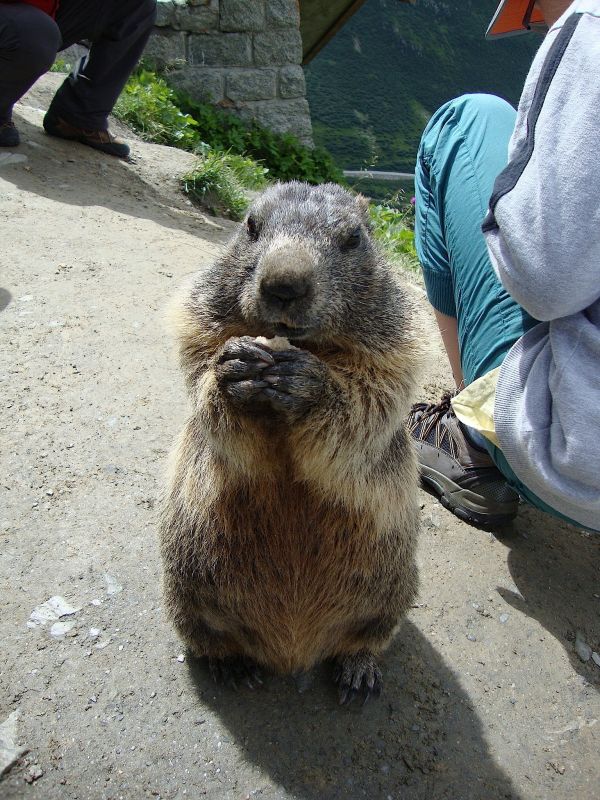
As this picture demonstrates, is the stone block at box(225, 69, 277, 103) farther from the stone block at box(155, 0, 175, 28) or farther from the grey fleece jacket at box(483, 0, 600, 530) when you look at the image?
the grey fleece jacket at box(483, 0, 600, 530)

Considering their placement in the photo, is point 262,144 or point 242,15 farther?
point 262,144

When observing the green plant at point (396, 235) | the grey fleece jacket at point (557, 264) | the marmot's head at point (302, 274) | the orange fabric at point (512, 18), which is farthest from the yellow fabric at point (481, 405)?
the green plant at point (396, 235)

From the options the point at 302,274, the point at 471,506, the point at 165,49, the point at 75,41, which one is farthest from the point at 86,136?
the point at 302,274

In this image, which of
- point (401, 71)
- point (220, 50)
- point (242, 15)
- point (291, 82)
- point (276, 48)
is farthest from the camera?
point (401, 71)

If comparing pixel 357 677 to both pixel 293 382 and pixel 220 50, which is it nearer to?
pixel 293 382

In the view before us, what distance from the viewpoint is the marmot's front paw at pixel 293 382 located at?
2098 mm

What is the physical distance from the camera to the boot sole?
333 centimetres

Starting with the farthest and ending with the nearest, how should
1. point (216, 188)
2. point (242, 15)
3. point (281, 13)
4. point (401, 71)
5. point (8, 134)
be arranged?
1. point (401, 71)
2. point (281, 13)
3. point (242, 15)
4. point (216, 188)
5. point (8, 134)

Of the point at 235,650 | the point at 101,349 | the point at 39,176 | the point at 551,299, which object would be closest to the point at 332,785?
the point at 235,650

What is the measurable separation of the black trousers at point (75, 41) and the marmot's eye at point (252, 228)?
13.3 feet

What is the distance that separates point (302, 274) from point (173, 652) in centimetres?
148

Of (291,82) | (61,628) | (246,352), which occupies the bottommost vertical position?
(61,628)

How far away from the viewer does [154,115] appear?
7957 mm

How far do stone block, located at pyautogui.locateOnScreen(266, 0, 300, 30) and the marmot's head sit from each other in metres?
8.14
